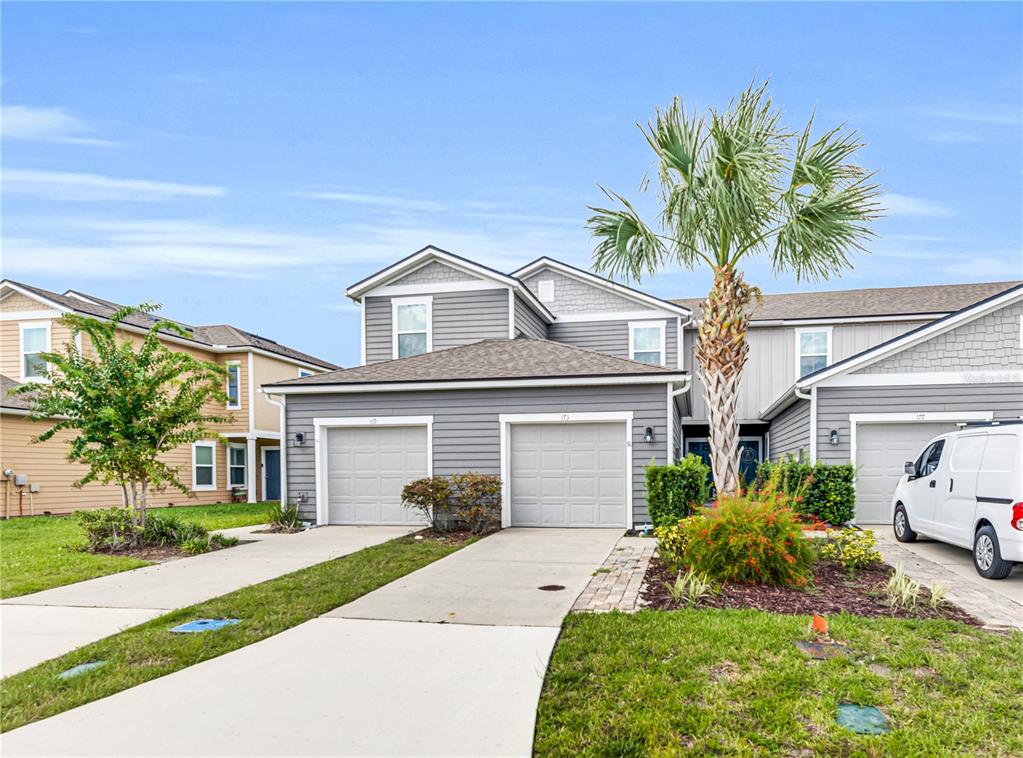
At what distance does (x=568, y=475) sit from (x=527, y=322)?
18.9ft

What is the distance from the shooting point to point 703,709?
408cm

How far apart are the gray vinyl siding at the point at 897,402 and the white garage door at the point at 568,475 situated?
4378mm

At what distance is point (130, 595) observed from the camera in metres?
7.62

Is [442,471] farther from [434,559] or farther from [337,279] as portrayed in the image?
[337,279]

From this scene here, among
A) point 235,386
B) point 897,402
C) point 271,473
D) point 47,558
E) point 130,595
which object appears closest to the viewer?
point 130,595

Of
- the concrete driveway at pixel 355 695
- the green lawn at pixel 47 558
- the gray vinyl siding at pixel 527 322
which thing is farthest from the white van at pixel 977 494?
the green lawn at pixel 47 558

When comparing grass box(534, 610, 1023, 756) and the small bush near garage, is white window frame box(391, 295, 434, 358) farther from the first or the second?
grass box(534, 610, 1023, 756)

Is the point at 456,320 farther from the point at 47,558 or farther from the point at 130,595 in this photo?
the point at 130,595

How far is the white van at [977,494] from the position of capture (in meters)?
7.76

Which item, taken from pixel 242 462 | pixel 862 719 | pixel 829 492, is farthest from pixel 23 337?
pixel 862 719

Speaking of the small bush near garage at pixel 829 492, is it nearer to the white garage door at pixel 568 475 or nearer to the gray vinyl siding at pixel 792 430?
the gray vinyl siding at pixel 792 430

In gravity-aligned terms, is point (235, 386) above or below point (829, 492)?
above

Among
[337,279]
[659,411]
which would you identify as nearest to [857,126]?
[659,411]

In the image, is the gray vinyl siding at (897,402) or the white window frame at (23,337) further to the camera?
the white window frame at (23,337)
